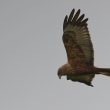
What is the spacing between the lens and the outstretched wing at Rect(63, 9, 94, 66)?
26.4 feet

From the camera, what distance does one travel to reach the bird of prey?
7.98m

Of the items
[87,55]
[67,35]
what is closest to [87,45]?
[87,55]

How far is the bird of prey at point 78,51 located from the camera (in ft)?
26.2

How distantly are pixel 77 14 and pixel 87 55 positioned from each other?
126 centimetres

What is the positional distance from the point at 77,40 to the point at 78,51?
33 cm

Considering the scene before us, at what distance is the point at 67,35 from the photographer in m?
8.48

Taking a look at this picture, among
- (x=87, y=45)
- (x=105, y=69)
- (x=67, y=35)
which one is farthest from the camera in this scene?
(x=67, y=35)

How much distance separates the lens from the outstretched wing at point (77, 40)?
806 centimetres

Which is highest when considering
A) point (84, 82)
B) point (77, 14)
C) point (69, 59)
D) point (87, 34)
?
point (77, 14)

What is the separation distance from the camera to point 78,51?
831cm

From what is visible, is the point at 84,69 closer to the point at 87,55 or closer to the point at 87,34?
Result: the point at 87,55

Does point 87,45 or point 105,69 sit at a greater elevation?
point 87,45

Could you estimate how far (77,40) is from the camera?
8312mm

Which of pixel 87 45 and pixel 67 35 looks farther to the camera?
pixel 67 35
